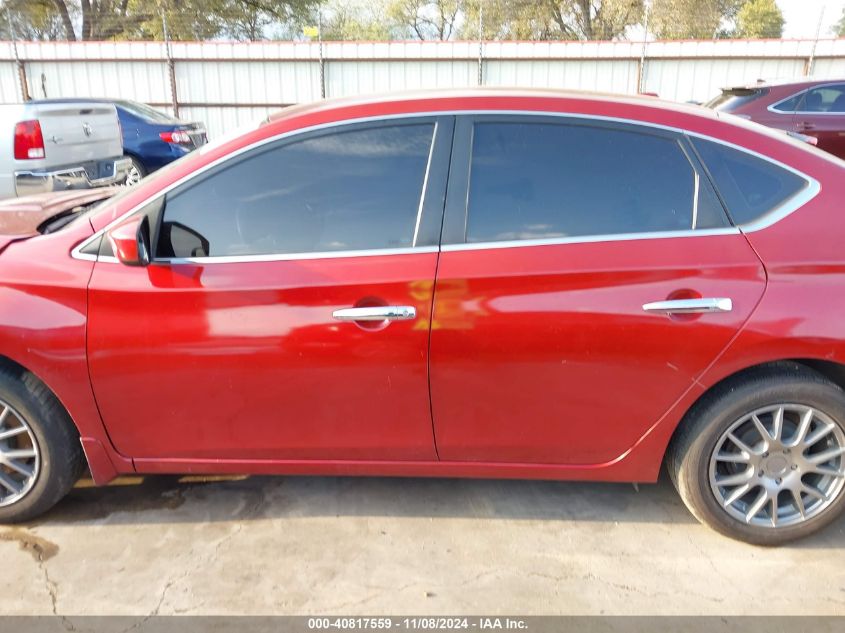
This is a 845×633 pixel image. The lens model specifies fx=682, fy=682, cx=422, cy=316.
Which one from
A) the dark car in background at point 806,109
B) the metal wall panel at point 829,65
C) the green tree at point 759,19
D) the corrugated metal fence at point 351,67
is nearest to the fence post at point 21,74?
the corrugated metal fence at point 351,67

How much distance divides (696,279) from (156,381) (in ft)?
6.54

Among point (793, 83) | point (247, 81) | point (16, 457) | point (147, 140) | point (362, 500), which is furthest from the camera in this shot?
point (247, 81)

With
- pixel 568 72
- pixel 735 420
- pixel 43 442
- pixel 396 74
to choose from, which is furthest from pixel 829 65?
pixel 43 442

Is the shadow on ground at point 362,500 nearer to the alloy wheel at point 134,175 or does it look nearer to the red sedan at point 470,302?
the red sedan at point 470,302

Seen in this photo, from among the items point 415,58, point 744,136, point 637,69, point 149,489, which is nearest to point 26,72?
point 415,58

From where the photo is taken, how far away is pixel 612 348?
2.42 metres

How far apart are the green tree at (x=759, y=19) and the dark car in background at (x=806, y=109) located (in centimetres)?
2429

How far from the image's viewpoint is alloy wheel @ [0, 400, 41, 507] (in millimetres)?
2682

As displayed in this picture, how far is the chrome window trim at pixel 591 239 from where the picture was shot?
2.44 m

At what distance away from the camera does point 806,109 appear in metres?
8.30

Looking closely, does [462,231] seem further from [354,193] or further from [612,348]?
[612,348]

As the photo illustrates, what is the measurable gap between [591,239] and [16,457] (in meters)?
2.39

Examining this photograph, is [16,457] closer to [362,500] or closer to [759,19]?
[362,500]

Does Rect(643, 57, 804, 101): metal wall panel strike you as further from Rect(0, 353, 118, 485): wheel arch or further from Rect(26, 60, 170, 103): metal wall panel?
Rect(0, 353, 118, 485): wheel arch
